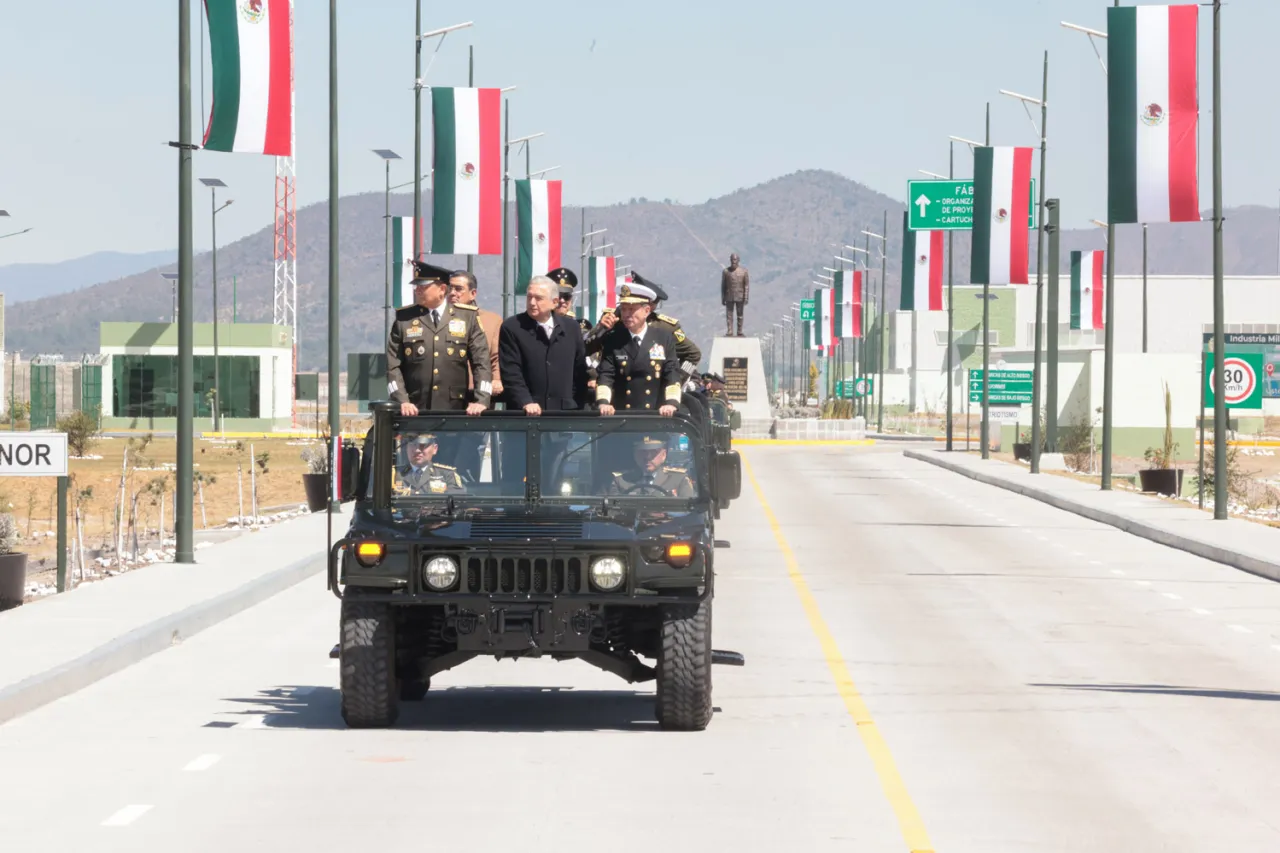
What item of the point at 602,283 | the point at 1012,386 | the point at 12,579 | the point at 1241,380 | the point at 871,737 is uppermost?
the point at 602,283

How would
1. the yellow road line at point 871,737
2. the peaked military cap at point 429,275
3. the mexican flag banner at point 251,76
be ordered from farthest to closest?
the mexican flag banner at point 251,76, the peaked military cap at point 429,275, the yellow road line at point 871,737

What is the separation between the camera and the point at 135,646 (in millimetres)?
15922

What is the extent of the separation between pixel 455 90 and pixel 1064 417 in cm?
4055

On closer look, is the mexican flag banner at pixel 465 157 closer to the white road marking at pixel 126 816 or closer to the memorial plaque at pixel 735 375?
the white road marking at pixel 126 816

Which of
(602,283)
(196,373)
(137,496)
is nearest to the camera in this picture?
(137,496)

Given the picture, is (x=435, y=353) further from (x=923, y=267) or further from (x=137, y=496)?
(x=923, y=267)

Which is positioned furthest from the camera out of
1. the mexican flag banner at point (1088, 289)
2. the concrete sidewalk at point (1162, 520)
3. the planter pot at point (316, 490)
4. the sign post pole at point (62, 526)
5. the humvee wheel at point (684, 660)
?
the mexican flag banner at point (1088, 289)

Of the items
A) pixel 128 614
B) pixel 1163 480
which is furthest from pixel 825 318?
pixel 128 614

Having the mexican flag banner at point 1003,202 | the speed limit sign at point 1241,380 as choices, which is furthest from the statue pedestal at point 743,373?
the speed limit sign at point 1241,380

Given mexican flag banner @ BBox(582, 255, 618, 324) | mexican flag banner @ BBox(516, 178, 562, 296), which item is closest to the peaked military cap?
mexican flag banner @ BBox(516, 178, 562, 296)

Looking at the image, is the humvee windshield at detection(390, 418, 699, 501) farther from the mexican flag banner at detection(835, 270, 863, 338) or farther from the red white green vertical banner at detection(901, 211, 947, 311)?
the mexican flag banner at detection(835, 270, 863, 338)

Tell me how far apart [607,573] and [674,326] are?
5965mm

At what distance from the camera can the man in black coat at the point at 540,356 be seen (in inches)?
567

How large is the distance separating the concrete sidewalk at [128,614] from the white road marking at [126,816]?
3134mm
